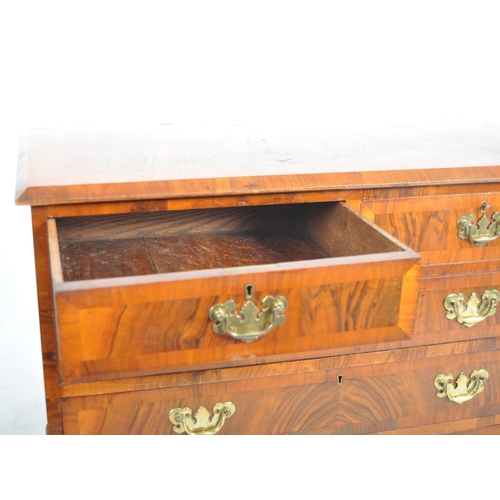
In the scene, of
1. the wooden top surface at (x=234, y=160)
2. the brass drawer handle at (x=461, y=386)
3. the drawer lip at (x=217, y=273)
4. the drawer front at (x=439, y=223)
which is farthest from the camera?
the brass drawer handle at (x=461, y=386)

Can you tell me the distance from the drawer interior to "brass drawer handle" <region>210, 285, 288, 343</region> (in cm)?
21

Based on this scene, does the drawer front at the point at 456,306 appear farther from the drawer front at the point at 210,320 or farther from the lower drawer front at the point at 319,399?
the drawer front at the point at 210,320

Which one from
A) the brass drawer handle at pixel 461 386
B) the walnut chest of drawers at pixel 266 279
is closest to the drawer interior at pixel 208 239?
the walnut chest of drawers at pixel 266 279

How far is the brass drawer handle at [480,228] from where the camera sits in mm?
1194

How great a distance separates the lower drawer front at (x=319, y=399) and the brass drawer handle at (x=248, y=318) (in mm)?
189

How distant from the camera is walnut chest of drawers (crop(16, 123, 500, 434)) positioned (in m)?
0.88

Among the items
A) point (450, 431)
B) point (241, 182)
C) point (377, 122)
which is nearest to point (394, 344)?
point (450, 431)

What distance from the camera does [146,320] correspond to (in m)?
0.86

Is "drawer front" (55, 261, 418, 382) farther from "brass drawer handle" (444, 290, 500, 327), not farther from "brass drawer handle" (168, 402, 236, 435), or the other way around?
"brass drawer handle" (444, 290, 500, 327)

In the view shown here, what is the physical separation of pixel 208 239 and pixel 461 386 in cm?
55

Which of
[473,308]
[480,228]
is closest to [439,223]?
[480,228]

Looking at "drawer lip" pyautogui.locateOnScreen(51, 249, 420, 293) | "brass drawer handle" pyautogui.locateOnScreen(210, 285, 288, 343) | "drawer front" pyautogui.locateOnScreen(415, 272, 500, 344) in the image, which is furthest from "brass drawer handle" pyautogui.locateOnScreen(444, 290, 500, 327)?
"brass drawer handle" pyautogui.locateOnScreen(210, 285, 288, 343)

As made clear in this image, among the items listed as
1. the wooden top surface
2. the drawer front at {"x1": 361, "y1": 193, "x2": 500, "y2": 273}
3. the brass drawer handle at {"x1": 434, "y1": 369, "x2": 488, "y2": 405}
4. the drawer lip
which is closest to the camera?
the drawer lip

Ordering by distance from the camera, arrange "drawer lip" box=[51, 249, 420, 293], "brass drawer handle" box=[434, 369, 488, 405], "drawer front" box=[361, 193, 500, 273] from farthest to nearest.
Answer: "brass drawer handle" box=[434, 369, 488, 405], "drawer front" box=[361, 193, 500, 273], "drawer lip" box=[51, 249, 420, 293]
